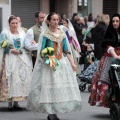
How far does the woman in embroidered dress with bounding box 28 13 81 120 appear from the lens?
363 inches

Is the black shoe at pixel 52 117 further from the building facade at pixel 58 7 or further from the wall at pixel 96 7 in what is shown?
the wall at pixel 96 7

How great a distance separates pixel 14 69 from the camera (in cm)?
1077

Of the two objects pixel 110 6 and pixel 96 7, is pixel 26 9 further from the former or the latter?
pixel 110 6

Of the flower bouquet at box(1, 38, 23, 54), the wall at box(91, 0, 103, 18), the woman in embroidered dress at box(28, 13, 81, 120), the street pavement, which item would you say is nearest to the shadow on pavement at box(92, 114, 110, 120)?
the street pavement

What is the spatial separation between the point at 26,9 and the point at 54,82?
15.3 metres

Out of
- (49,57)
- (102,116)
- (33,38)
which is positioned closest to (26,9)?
(33,38)

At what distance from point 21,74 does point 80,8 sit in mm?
15472

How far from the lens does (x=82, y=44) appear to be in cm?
1786

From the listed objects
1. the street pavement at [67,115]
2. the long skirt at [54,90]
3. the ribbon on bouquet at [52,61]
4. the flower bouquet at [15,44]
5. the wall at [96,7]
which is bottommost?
the street pavement at [67,115]

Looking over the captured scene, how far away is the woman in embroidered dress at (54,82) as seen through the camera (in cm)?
923

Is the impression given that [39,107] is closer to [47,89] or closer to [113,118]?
[47,89]

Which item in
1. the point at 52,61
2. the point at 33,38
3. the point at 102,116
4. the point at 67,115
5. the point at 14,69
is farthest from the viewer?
the point at 33,38

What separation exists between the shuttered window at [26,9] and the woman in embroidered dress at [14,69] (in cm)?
1294

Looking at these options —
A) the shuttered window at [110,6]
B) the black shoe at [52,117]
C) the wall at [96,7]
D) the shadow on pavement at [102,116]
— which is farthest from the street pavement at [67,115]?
the shuttered window at [110,6]
